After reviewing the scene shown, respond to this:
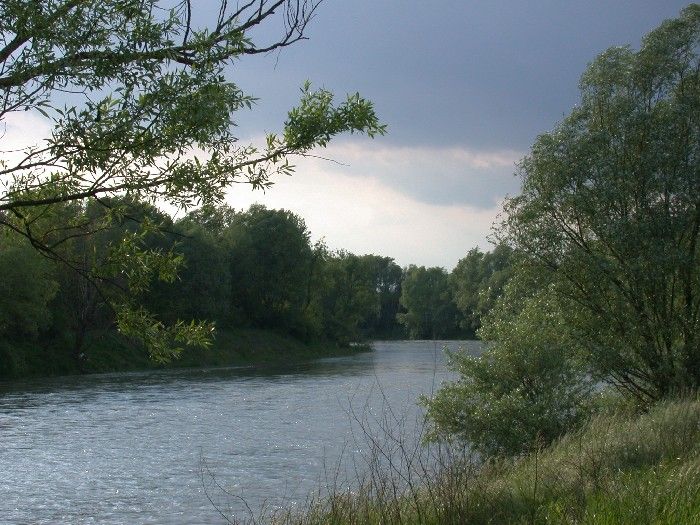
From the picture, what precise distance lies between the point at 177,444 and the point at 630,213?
14001 mm

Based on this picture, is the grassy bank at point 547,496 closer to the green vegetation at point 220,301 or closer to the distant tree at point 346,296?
the green vegetation at point 220,301

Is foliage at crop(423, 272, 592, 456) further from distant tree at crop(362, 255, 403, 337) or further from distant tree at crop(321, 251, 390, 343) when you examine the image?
distant tree at crop(362, 255, 403, 337)

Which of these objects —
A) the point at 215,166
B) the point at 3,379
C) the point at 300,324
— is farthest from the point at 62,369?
the point at 215,166

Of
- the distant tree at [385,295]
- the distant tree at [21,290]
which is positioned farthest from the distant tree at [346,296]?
the distant tree at [21,290]

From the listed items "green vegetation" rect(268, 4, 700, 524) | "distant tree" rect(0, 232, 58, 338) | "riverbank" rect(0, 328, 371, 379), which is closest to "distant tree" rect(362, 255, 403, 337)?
"riverbank" rect(0, 328, 371, 379)

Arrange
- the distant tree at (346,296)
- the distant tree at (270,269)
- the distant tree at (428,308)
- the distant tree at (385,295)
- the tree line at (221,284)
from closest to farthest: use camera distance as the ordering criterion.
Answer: the tree line at (221,284)
the distant tree at (428,308)
the distant tree at (270,269)
the distant tree at (346,296)
the distant tree at (385,295)

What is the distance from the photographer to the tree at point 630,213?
71.3ft

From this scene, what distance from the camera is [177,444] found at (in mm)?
24406

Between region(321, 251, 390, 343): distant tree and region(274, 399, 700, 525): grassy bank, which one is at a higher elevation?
region(321, 251, 390, 343): distant tree

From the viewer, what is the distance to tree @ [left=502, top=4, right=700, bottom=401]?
21719mm

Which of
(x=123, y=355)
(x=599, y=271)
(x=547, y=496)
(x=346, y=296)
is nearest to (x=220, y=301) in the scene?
(x=123, y=355)

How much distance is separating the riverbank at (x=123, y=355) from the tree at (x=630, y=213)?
52.8 feet

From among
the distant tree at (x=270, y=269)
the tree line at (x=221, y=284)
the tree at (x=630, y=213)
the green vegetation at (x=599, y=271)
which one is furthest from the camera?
the distant tree at (x=270, y=269)

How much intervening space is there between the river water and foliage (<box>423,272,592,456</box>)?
2.75 meters
